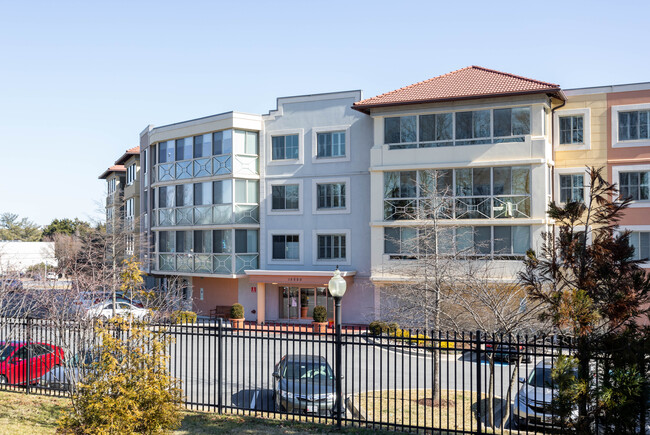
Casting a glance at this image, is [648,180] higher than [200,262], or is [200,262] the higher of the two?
[648,180]

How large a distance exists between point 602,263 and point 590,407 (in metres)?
2.13

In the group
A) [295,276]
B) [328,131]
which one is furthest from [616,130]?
[295,276]

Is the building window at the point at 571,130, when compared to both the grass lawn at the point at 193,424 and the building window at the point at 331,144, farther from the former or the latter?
the grass lawn at the point at 193,424

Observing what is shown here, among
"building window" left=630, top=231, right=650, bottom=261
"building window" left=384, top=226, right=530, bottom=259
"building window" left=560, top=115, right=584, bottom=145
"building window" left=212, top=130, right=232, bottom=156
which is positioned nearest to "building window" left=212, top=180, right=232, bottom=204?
"building window" left=212, top=130, right=232, bottom=156

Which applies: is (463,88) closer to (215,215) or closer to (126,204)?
(215,215)

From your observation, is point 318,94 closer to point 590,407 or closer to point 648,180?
point 648,180

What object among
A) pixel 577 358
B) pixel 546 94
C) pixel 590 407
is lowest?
pixel 590 407

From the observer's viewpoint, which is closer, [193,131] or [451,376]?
[451,376]

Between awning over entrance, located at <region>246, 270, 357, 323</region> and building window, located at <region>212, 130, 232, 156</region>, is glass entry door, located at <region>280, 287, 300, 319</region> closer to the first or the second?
awning over entrance, located at <region>246, 270, 357, 323</region>

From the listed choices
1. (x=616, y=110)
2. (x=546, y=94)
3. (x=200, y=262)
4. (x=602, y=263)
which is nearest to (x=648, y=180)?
(x=616, y=110)

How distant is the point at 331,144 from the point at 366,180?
115 inches

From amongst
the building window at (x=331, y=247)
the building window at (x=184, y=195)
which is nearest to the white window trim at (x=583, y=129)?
the building window at (x=331, y=247)

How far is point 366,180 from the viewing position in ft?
104

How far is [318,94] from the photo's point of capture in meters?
32.7
